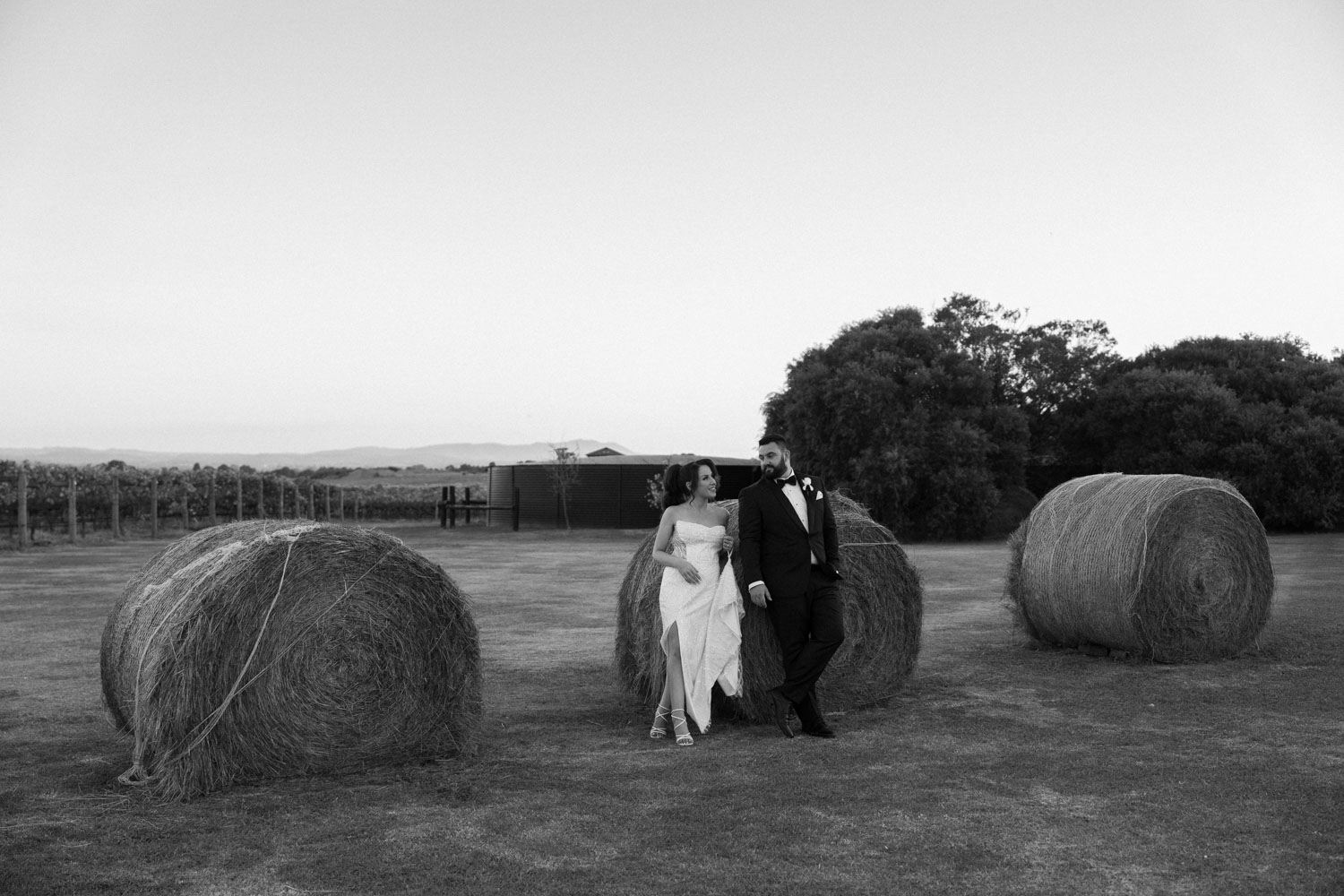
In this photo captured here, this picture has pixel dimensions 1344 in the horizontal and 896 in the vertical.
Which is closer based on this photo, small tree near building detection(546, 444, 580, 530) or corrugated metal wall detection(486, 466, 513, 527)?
small tree near building detection(546, 444, 580, 530)

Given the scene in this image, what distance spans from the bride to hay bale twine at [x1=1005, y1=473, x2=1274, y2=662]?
432 centimetres

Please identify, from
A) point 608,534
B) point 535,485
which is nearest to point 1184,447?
point 608,534

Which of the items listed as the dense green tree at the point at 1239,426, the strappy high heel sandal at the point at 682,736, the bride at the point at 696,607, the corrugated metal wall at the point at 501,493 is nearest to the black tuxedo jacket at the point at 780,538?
the bride at the point at 696,607

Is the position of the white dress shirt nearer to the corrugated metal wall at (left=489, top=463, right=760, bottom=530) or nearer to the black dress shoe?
the black dress shoe

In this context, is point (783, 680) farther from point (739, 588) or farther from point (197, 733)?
point (197, 733)

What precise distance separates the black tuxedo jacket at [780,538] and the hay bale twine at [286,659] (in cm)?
185

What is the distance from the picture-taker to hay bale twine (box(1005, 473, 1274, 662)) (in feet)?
33.9

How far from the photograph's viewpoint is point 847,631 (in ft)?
28.2

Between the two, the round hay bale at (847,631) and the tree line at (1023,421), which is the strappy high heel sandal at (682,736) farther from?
the tree line at (1023,421)

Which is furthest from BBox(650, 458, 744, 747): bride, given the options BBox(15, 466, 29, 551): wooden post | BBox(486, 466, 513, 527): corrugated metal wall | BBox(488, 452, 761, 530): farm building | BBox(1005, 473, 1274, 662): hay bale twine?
BBox(486, 466, 513, 527): corrugated metal wall

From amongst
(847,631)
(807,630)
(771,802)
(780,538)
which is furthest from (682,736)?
(847,631)

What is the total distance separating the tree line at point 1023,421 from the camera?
33031mm

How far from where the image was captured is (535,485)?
44.3 meters

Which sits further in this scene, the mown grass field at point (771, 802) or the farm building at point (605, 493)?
the farm building at point (605, 493)
